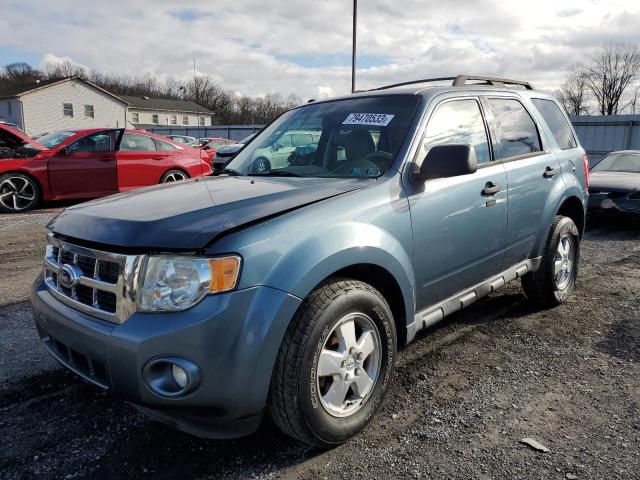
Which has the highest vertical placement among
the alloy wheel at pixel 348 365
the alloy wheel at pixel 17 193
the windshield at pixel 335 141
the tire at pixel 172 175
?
the windshield at pixel 335 141

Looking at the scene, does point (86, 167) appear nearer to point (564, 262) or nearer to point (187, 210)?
point (187, 210)

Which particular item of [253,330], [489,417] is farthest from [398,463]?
[253,330]

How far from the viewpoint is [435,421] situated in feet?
9.29

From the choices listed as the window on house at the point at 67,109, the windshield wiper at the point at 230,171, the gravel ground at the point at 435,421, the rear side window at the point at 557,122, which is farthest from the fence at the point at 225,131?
the gravel ground at the point at 435,421

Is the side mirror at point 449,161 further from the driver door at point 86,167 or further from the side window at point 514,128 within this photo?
the driver door at point 86,167

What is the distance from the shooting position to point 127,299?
218 cm

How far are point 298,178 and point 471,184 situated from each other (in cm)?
115

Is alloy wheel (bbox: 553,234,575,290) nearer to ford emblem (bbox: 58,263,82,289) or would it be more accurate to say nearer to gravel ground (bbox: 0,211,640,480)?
gravel ground (bbox: 0,211,640,480)

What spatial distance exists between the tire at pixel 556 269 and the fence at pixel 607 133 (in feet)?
45.8

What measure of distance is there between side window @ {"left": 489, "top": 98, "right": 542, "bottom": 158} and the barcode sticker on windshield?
1.01 meters

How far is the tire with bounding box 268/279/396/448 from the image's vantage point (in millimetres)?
2287

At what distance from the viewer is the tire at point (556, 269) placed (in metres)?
4.37

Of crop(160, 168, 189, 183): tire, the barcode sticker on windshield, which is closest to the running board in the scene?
the barcode sticker on windshield

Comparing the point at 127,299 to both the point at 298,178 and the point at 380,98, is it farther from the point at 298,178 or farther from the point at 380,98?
the point at 380,98
